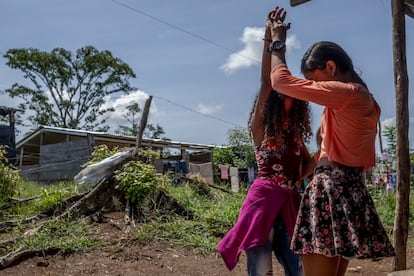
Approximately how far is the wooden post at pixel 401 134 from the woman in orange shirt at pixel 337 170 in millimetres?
2119

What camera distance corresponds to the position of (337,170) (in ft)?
5.02

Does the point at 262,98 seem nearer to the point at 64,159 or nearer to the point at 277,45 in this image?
the point at 277,45

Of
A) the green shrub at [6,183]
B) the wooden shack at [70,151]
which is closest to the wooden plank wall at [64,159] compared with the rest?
the wooden shack at [70,151]

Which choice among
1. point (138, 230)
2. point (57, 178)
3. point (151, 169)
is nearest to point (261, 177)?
point (138, 230)

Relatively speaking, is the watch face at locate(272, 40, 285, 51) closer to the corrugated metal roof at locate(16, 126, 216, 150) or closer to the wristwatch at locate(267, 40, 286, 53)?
the wristwatch at locate(267, 40, 286, 53)

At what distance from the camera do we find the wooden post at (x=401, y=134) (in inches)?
138

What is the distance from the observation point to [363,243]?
1.47m

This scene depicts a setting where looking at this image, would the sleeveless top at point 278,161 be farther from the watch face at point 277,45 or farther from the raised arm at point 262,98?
the watch face at point 277,45

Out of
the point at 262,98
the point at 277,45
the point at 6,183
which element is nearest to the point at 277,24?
the point at 277,45

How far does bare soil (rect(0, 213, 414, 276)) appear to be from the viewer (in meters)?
4.07

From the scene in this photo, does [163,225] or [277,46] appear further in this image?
[163,225]

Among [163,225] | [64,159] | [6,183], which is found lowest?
[163,225]

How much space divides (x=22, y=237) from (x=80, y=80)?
18.6m

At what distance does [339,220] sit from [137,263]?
3100 mm
